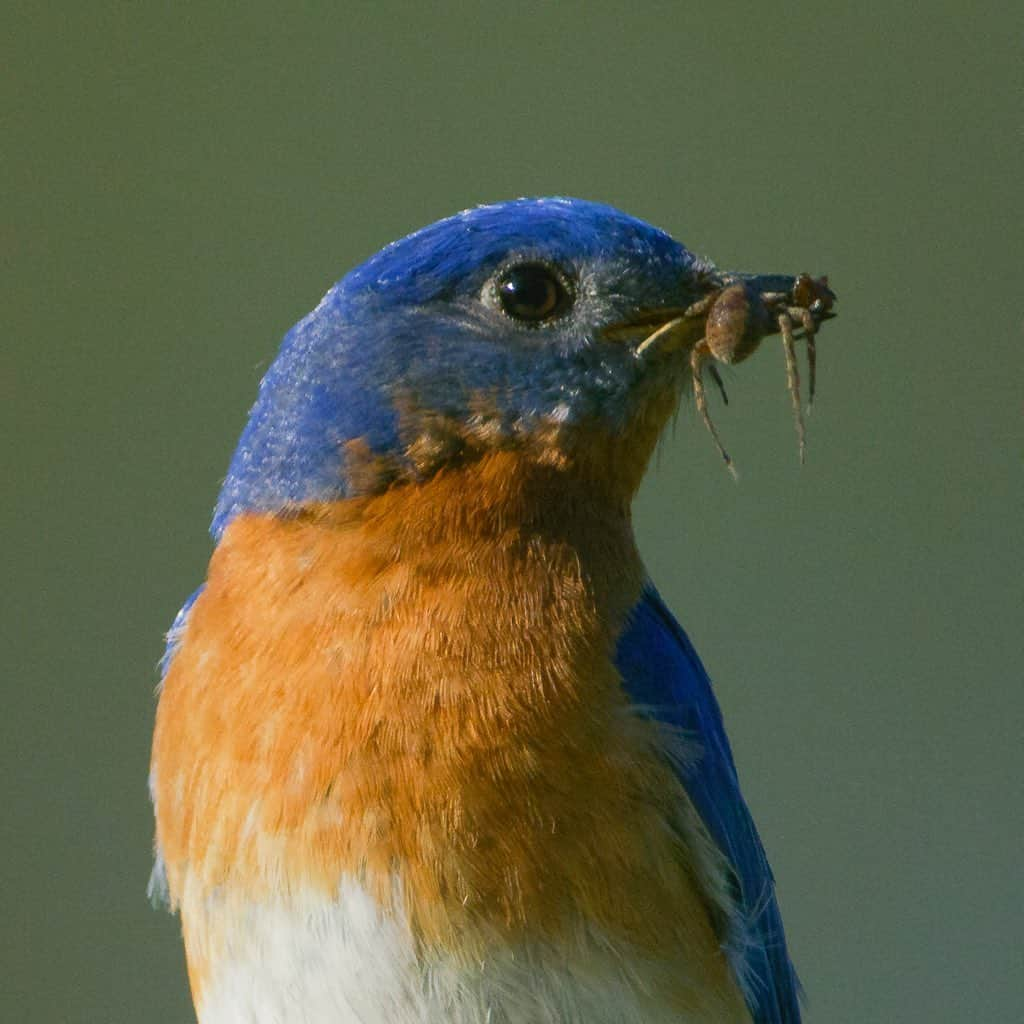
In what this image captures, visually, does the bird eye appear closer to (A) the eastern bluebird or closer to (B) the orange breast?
(A) the eastern bluebird

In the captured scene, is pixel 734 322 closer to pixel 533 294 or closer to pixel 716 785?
pixel 533 294

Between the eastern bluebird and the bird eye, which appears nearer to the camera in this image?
the eastern bluebird

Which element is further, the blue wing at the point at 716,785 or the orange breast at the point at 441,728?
the blue wing at the point at 716,785

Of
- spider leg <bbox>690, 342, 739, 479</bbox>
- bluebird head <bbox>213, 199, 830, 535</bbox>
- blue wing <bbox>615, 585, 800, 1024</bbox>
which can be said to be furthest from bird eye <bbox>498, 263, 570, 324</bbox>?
blue wing <bbox>615, 585, 800, 1024</bbox>

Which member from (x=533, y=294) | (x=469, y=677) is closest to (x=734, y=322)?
(x=533, y=294)

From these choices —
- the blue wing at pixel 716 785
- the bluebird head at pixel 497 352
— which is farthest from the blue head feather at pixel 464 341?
the blue wing at pixel 716 785

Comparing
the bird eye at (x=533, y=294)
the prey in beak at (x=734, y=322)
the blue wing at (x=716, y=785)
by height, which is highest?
the bird eye at (x=533, y=294)

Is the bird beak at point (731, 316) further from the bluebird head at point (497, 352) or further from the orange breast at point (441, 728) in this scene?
the orange breast at point (441, 728)

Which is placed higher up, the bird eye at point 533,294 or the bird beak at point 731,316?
the bird eye at point 533,294
